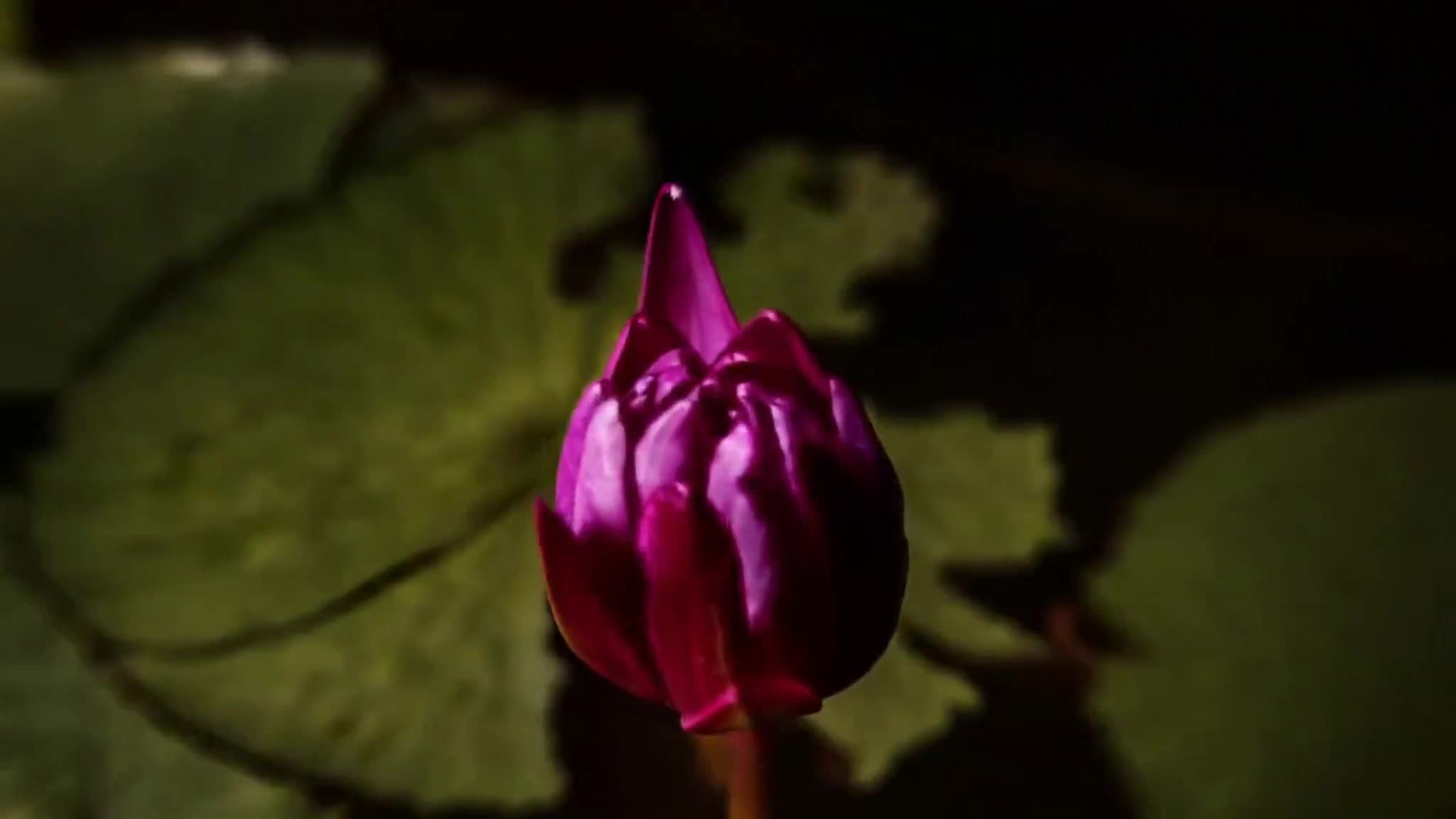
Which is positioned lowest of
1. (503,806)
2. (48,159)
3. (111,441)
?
(503,806)

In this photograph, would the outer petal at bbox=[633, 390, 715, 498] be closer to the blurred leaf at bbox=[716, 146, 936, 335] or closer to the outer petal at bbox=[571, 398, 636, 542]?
the outer petal at bbox=[571, 398, 636, 542]

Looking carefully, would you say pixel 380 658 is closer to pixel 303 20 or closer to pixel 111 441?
pixel 111 441


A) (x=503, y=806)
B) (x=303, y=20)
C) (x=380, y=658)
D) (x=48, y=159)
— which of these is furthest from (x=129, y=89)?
(x=503, y=806)

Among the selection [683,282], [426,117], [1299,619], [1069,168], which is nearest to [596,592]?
[683,282]

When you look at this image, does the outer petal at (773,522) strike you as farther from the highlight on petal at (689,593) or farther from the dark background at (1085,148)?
the dark background at (1085,148)

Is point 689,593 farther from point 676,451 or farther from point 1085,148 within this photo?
point 1085,148

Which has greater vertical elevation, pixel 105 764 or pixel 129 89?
pixel 129 89

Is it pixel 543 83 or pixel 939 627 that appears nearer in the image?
pixel 939 627
